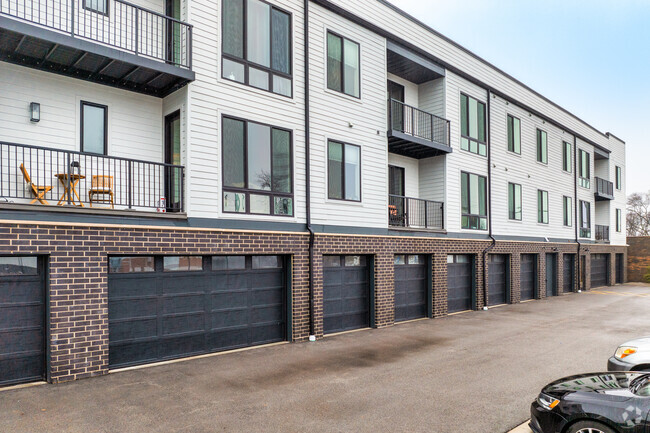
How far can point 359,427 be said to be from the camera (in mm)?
6195

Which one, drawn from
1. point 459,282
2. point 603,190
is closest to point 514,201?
point 459,282

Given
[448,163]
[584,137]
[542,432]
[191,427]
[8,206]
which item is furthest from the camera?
[584,137]

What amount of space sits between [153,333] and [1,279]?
2900mm

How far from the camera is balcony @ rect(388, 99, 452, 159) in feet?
51.1

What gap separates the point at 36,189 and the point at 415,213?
1179 cm

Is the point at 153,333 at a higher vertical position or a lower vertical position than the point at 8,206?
lower

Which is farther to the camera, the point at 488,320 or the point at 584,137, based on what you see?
the point at 584,137

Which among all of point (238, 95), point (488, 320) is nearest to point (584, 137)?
point (488, 320)

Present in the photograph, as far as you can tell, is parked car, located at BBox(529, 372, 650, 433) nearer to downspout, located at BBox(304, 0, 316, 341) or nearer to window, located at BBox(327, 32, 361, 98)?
downspout, located at BBox(304, 0, 316, 341)

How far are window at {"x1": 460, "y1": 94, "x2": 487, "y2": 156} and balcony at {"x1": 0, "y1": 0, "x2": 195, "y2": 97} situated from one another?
38.2 feet

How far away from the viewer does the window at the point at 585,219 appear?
90.8 ft

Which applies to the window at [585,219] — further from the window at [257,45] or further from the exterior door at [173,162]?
the exterior door at [173,162]

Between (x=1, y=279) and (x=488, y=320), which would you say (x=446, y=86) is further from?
(x=1, y=279)

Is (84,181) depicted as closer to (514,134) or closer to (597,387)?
(597,387)
